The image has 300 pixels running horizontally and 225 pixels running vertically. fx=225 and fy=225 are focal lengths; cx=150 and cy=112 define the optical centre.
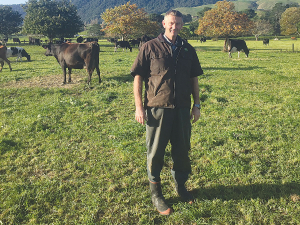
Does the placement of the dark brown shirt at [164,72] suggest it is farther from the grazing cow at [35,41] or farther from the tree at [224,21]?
the grazing cow at [35,41]

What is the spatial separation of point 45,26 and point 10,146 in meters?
45.5

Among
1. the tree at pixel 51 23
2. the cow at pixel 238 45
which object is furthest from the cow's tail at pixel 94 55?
the tree at pixel 51 23

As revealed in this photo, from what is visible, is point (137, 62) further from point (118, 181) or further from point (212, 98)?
point (212, 98)

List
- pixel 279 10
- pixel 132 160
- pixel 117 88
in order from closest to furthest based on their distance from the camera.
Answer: pixel 132 160 < pixel 117 88 < pixel 279 10

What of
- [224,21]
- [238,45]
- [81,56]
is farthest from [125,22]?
[81,56]

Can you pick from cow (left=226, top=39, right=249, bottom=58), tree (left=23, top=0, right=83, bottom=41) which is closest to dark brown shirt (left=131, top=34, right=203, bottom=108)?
cow (left=226, top=39, right=249, bottom=58)

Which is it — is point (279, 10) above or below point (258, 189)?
above

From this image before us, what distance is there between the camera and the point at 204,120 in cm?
696

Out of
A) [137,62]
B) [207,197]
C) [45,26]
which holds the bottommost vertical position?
[207,197]

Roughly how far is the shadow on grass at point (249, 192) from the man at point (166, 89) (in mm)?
837

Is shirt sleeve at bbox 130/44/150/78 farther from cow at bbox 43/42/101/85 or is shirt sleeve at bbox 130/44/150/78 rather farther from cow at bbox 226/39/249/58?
cow at bbox 226/39/249/58

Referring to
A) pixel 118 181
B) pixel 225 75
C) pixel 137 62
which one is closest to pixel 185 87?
pixel 137 62

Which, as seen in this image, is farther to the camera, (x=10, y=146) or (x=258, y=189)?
(x=10, y=146)

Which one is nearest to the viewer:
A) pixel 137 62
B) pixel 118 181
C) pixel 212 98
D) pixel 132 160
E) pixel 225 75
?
pixel 137 62
